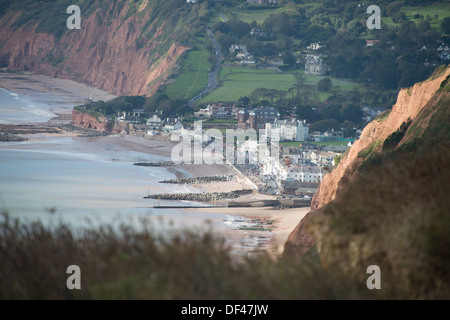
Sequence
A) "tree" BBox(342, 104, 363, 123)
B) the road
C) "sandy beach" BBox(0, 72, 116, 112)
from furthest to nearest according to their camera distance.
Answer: "sandy beach" BBox(0, 72, 116, 112)
the road
"tree" BBox(342, 104, 363, 123)

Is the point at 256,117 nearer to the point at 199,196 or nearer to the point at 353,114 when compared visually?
the point at 353,114

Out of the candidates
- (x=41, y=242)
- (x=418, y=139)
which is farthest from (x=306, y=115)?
(x=41, y=242)

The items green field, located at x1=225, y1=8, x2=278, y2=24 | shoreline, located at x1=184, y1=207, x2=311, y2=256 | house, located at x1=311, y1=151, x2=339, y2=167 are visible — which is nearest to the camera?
shoreline, located at x1=184, y1=207, x2=311, y2=256

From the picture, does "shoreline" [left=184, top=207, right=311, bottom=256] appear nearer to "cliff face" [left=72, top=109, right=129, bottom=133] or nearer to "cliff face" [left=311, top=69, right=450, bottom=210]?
"cliff face" [left=311, top=69, right=450, bottom=210]

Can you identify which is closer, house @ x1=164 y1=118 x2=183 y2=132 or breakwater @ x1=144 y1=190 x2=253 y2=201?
breakwater @ x1=144 y1=190 x2=253 y2=201

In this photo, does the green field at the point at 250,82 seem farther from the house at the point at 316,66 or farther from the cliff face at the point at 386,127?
the cliff face at the point at 386,127

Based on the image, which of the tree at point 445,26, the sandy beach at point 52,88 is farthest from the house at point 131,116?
the tree at point 445,26

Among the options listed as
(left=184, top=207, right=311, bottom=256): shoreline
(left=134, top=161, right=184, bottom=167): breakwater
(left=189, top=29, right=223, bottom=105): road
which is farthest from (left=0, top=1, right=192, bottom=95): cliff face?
(left=184, top=207, right=311, bottom=256): shoreline

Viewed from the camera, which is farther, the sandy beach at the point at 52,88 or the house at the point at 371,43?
the house at the point at 371,43
